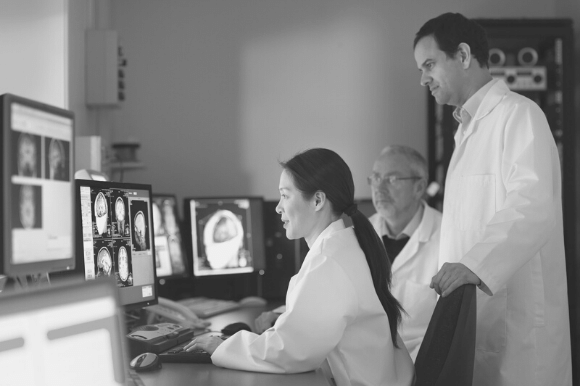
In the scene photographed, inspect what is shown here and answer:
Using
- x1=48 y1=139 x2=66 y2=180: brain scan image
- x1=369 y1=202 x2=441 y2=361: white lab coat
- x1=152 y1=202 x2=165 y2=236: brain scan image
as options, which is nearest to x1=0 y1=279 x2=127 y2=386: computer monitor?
x1=48 y1=139 x2=66 y2=180: brain scan image

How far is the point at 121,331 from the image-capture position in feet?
2.97

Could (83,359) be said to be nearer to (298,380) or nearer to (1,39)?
(298,380)

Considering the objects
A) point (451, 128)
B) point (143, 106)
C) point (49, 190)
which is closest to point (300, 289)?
point (49, 190)

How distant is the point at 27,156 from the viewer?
1.04 m

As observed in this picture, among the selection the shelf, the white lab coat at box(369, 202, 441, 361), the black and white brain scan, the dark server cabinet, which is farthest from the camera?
the dark server cabinet

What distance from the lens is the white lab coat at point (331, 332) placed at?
4.88 ft

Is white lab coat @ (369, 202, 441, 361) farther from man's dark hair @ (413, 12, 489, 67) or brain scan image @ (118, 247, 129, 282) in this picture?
brain scan image @ (118, 247, 129, 282)

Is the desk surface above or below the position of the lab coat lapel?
below

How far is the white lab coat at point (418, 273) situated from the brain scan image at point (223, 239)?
34.9 inches

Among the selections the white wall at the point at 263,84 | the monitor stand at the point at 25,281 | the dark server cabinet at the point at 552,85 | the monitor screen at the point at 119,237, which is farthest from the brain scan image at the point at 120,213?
the dark server cabinet at the point at 552,85

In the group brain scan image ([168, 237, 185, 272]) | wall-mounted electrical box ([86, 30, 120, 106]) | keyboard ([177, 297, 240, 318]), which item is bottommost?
keyboard ([177, 297, 240, 318])

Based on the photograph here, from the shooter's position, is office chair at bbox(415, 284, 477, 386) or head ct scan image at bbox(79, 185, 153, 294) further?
head ct scan image at bbox(79, 185, 153, 294)

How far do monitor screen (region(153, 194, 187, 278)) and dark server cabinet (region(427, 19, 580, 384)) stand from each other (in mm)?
1470

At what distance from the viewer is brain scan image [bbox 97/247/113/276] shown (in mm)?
1795
